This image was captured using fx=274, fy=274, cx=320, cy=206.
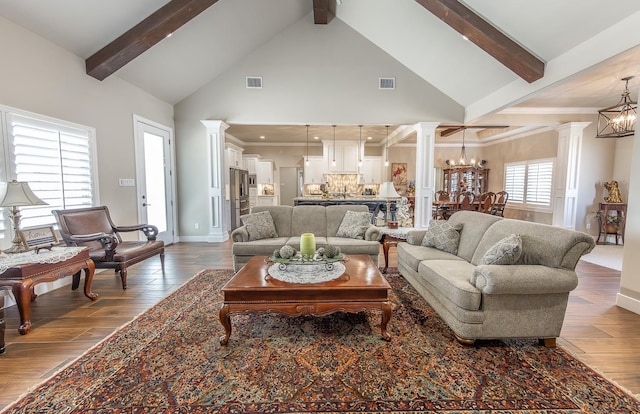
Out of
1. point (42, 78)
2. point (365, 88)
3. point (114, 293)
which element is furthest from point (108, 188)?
point (365, 88)

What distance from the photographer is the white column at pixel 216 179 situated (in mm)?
6035

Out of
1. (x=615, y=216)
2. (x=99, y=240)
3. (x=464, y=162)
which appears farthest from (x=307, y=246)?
(x=464, y=162)

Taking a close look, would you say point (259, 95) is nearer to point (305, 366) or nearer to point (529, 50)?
point (529, 50)

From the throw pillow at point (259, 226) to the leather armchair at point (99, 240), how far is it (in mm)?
1309

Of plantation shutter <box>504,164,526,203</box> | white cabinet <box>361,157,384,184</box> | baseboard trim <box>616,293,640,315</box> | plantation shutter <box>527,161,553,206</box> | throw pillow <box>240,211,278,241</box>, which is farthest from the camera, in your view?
white cabinet <box>361,157,384,184</box>

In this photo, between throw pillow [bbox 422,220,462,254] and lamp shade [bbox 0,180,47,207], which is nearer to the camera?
lamp shade [bbox 0,180,47,207]

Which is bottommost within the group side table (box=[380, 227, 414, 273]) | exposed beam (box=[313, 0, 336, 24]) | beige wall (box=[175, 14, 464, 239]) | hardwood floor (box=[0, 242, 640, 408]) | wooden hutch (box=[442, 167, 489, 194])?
hardwood floor (box=[0, 242, 640, 408])

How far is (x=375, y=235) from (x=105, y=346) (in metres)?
3.11

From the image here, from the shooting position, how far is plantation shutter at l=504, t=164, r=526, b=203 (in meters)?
8.23

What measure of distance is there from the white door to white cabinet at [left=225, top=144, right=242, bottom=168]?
1917 millimetres

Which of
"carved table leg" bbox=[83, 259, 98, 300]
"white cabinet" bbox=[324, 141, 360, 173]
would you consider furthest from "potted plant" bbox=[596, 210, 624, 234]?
"carved table leg" bbox=[83, 259, 98, 300]

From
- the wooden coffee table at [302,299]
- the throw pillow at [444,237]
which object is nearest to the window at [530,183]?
the throw pillow at [444,237]

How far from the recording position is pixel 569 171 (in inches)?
251

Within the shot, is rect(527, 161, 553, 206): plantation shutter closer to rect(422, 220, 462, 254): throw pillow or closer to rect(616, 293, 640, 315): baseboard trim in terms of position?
rect(616, 293, 640, 315): baseboard trim
